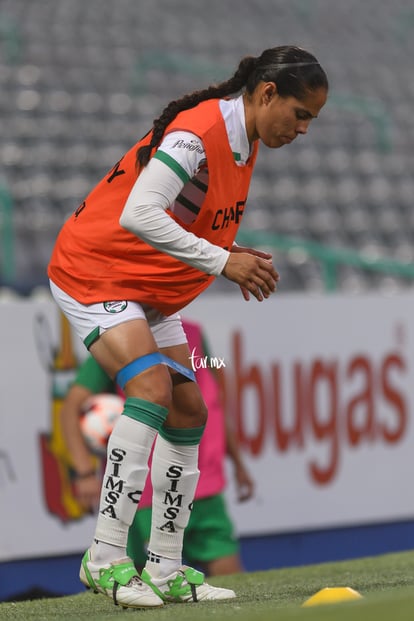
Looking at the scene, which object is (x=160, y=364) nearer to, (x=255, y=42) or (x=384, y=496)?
(x=384, y=496)

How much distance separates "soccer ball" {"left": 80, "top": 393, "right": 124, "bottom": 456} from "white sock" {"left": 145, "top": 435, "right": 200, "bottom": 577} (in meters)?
2.13

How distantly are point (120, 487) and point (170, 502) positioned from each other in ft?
1.18

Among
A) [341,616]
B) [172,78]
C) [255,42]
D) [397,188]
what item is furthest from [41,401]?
[255,42]

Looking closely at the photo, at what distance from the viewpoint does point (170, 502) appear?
4.20 metres

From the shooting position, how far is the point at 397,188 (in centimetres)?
1534

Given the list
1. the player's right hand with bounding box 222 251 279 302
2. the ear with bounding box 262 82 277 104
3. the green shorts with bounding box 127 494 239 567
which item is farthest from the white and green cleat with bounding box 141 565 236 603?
the green shorts with bounding box 127 494 239 567

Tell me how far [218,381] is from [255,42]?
13.6m

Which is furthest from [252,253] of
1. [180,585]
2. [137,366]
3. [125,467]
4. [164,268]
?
[180,585]

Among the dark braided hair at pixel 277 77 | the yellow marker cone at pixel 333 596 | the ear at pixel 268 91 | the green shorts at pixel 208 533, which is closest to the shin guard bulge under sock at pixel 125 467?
the yellow marker cone at pixel 333 596

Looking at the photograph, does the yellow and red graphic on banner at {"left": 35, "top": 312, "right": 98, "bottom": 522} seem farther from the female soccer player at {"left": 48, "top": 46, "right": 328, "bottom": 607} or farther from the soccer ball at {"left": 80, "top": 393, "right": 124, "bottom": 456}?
the female soccer player at {"left": 48, "top": 46, "right": 328, "bottom": 607}

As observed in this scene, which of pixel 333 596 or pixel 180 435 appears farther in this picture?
pixel 180 435

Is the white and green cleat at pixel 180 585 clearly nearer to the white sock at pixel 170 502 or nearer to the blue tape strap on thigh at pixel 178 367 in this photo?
the white sock at pixel 170 502

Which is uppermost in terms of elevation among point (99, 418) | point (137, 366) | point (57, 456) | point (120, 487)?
point (137, 366)

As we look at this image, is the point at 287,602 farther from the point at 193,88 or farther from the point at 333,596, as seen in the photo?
the point at 193,88
